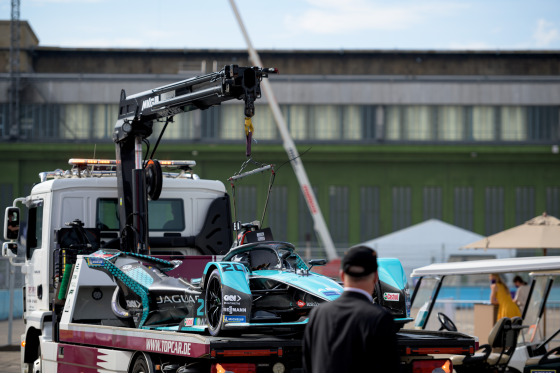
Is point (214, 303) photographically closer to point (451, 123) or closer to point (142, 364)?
point (142, 364)

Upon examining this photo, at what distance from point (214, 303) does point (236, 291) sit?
481 mm

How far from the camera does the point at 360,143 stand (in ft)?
174

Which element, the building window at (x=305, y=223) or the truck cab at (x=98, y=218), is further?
the building window at (x=305, y=223)

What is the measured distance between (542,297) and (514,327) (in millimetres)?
833

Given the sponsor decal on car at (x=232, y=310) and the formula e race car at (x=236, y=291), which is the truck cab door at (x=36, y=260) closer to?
the formula e race car at (x=236, y=291)

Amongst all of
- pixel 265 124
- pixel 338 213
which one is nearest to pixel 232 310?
pixel 338 213

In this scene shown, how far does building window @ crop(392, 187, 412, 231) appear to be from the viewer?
51.8 metres

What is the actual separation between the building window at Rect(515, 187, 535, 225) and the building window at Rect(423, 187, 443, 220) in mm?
4107

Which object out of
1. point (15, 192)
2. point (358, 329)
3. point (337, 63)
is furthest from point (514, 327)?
point (337, 63)

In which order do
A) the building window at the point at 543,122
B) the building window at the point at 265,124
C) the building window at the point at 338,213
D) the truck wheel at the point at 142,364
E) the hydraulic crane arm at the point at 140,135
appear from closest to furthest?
the truck wheel at the point at 142,364
the hydraulic crane arm at the point at 140,135
the building window at the point at 338,213
the building window at the point at 265,124
the building window at the point at 543,122

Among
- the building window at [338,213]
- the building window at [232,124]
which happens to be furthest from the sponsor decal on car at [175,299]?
the building window at [232,124]

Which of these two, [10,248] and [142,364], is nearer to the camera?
[142,364]

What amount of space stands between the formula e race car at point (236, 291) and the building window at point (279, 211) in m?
39.7

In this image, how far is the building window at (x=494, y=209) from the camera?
51.9 m
